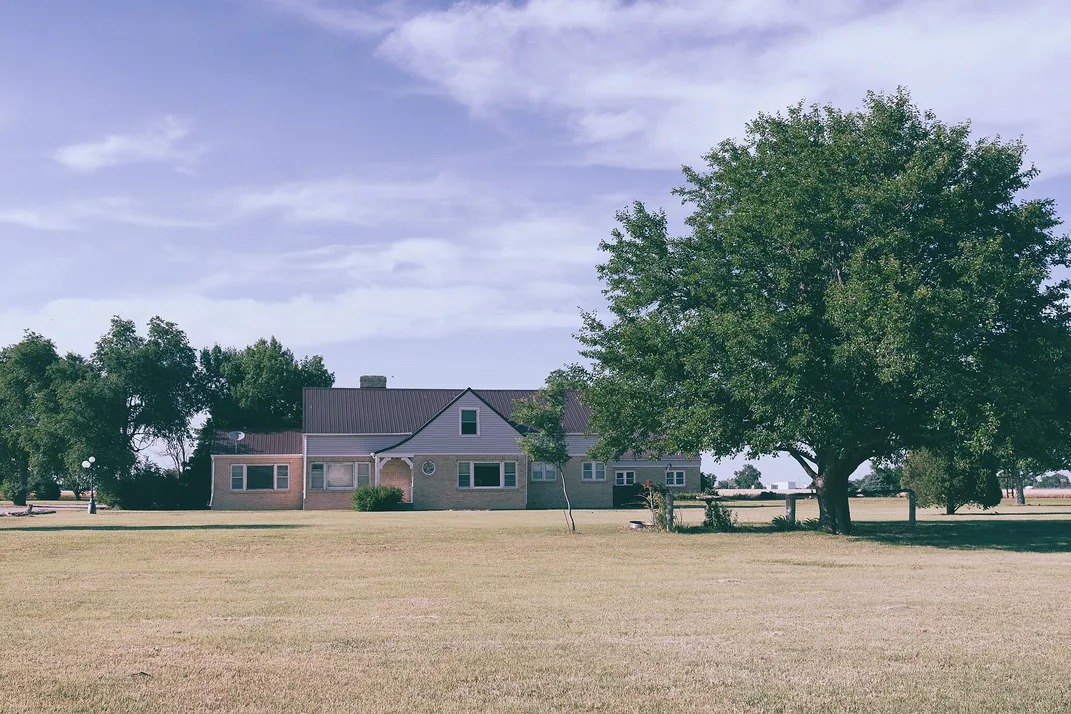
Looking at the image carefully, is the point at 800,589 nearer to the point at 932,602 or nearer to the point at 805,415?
the point at 932,602

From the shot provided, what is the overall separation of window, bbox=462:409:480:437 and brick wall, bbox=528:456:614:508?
A: 180 inches

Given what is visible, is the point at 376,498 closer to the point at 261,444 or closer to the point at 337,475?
the point at 337,475

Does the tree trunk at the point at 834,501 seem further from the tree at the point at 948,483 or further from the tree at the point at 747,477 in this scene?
the tree at the point at 747,477

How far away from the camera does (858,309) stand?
2561 centimetres

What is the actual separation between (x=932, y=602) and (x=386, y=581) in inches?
337

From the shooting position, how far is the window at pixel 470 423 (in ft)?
191

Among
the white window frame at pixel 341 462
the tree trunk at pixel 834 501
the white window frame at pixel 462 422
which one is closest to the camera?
the tree trunk at pixel 834 501

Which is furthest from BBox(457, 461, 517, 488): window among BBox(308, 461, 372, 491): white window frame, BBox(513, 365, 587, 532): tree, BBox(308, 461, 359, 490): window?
BBox(513, 365, 587, 532): tree

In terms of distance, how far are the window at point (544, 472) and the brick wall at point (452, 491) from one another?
8.37ft

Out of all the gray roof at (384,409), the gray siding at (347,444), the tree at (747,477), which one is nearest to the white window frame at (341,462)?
the gray siding at (347,444)

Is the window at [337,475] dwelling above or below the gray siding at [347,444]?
below

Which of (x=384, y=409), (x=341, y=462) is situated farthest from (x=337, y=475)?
(x=384, y=409)

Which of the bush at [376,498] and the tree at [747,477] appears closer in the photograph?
the bush at [376,498]

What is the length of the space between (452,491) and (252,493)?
11.7m
